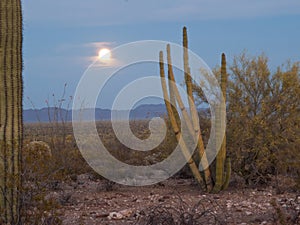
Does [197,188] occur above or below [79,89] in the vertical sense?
below

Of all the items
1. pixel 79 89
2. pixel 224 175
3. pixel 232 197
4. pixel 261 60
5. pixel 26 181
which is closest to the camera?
pixel 26 181

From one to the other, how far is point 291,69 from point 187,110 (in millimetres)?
2733

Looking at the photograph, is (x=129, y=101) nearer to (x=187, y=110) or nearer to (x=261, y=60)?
(x=187, y=110)

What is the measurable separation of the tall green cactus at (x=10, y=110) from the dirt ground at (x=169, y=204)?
0.73 metres

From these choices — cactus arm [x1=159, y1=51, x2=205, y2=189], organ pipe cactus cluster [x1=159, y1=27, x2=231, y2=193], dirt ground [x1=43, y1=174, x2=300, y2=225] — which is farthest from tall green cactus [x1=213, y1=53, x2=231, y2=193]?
cactus arm [x1=159, y1=51, x2=205, y2=189]

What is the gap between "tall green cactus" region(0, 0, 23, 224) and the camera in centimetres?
682

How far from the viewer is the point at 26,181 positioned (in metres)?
7.02

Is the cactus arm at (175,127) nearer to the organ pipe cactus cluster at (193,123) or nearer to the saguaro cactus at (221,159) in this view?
the organ pipe cactus cluster at (193,123)

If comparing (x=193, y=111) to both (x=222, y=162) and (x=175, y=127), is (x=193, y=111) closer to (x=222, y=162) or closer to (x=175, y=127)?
(x=175, y=127)

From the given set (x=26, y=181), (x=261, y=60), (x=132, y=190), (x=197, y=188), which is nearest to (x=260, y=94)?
(x=261, y=60)

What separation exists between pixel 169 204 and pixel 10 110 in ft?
10.9

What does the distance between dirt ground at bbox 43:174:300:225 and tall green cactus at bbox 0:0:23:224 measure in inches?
28.7

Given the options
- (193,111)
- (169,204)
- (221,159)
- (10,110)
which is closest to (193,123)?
(193,111)

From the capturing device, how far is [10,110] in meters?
6.91
